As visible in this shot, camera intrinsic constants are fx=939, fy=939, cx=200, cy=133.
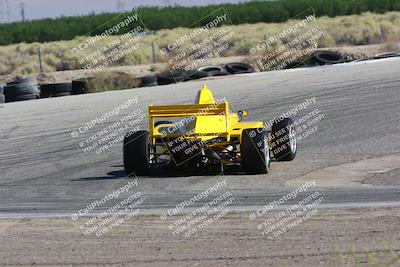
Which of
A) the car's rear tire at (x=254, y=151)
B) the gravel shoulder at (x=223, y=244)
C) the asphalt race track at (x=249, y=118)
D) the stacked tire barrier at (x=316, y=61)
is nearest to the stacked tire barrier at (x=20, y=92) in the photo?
the asphalt race track at (x=249, y=118)

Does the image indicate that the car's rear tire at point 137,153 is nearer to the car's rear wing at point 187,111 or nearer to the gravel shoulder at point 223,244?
the car's rear wing at point 187,111

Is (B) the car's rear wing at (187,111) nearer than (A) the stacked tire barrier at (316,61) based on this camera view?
Yes

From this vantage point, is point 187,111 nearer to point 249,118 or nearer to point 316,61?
point 249,118

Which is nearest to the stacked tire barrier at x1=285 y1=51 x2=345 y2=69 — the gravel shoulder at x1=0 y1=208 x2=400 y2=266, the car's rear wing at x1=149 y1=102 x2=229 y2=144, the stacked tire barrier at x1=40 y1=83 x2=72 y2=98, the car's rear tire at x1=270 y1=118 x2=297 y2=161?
the stacked tire barrier at x1=40 y1=83 x2=72 y2=98

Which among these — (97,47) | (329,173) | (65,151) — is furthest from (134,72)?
(329,173)

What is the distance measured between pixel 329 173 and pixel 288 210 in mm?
3200

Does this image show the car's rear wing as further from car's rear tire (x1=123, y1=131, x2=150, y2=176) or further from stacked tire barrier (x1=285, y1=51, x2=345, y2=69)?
stacked tire barrier (x1=285, y1=51, x2=345, y2=69)

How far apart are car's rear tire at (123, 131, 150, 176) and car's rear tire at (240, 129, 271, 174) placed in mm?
1408

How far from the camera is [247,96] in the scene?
22.5 m

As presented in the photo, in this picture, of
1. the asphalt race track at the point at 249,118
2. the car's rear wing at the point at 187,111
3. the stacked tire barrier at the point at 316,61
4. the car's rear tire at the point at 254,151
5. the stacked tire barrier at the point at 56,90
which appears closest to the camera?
the asphalt race track at the point at 249,118

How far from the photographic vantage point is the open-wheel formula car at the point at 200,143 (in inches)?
509

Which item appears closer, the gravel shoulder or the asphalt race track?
the gravel shoulder

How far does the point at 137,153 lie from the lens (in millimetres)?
13328

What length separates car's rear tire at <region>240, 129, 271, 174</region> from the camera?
1280cm
